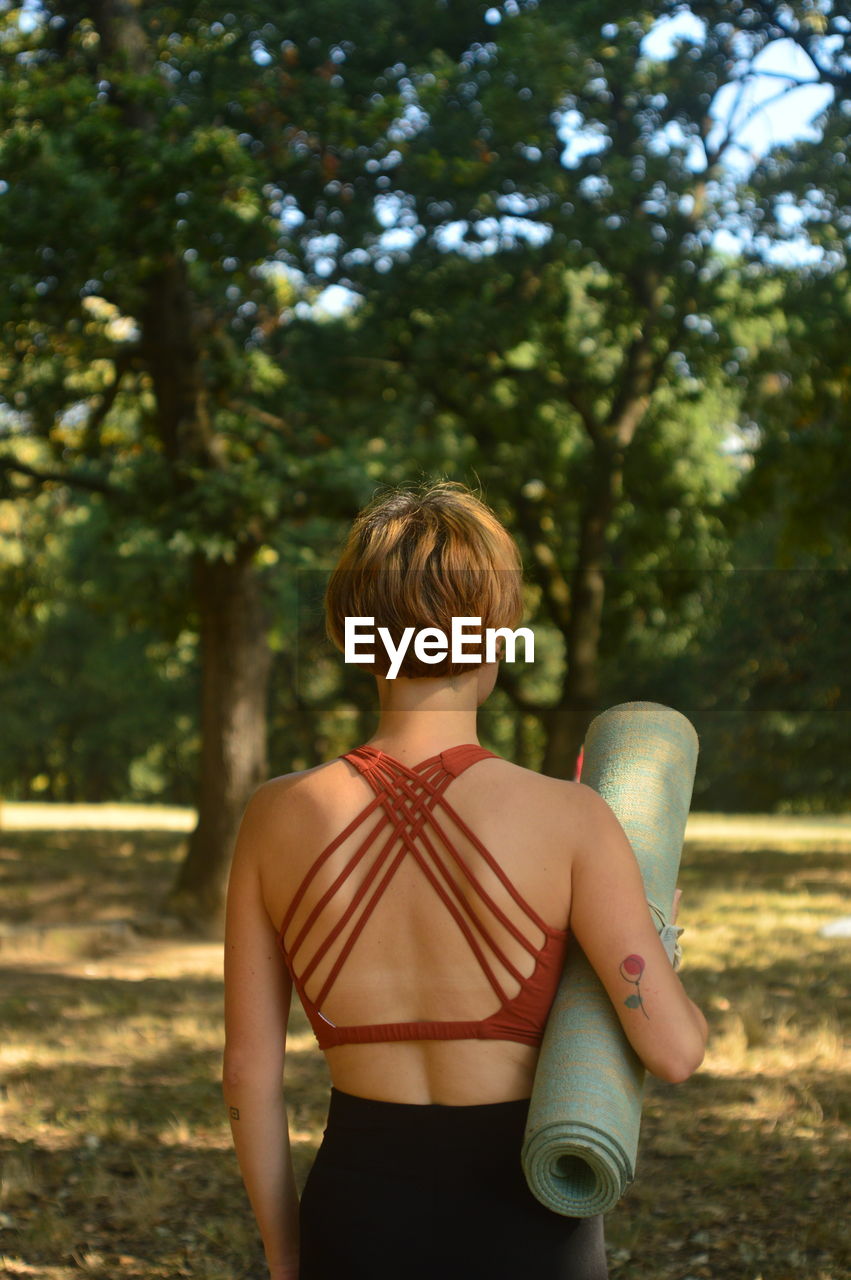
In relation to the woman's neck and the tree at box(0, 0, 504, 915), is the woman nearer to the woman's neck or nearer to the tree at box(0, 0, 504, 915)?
the woman's neck

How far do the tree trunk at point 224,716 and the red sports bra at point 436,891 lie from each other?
1009 centimetres

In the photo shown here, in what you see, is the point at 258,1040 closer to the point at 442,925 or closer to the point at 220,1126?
the point at 442,925

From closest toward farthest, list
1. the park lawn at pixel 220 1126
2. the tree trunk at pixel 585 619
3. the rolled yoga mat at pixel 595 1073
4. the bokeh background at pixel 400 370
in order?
the rolled yoga mat at pixel 595 1073 < the park lawn at pixel 220 1126 < the bokeh background at pixel 400 370 < the tree trunk at pixel 585 619

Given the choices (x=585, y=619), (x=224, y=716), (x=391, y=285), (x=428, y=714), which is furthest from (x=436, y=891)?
(x=585, y=619)

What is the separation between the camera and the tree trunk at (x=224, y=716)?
11.9 m

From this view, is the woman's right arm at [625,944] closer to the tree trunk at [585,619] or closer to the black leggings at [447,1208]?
the black leggings at [447,1208]

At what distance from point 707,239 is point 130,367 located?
20.5ft

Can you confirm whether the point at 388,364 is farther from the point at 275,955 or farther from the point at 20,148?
the point at 275,955

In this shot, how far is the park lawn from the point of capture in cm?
445

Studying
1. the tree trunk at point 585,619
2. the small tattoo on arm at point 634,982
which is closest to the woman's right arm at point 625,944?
the small tattoo on arm at point 634,982

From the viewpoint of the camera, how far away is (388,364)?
14.6m

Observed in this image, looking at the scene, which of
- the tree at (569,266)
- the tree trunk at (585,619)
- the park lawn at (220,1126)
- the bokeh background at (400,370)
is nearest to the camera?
the park lawn at (220,1126)

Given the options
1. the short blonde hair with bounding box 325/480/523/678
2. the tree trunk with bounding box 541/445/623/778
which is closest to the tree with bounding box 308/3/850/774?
the tree trunk with bounding box 541/445/623/778

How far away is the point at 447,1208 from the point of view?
174 cm
